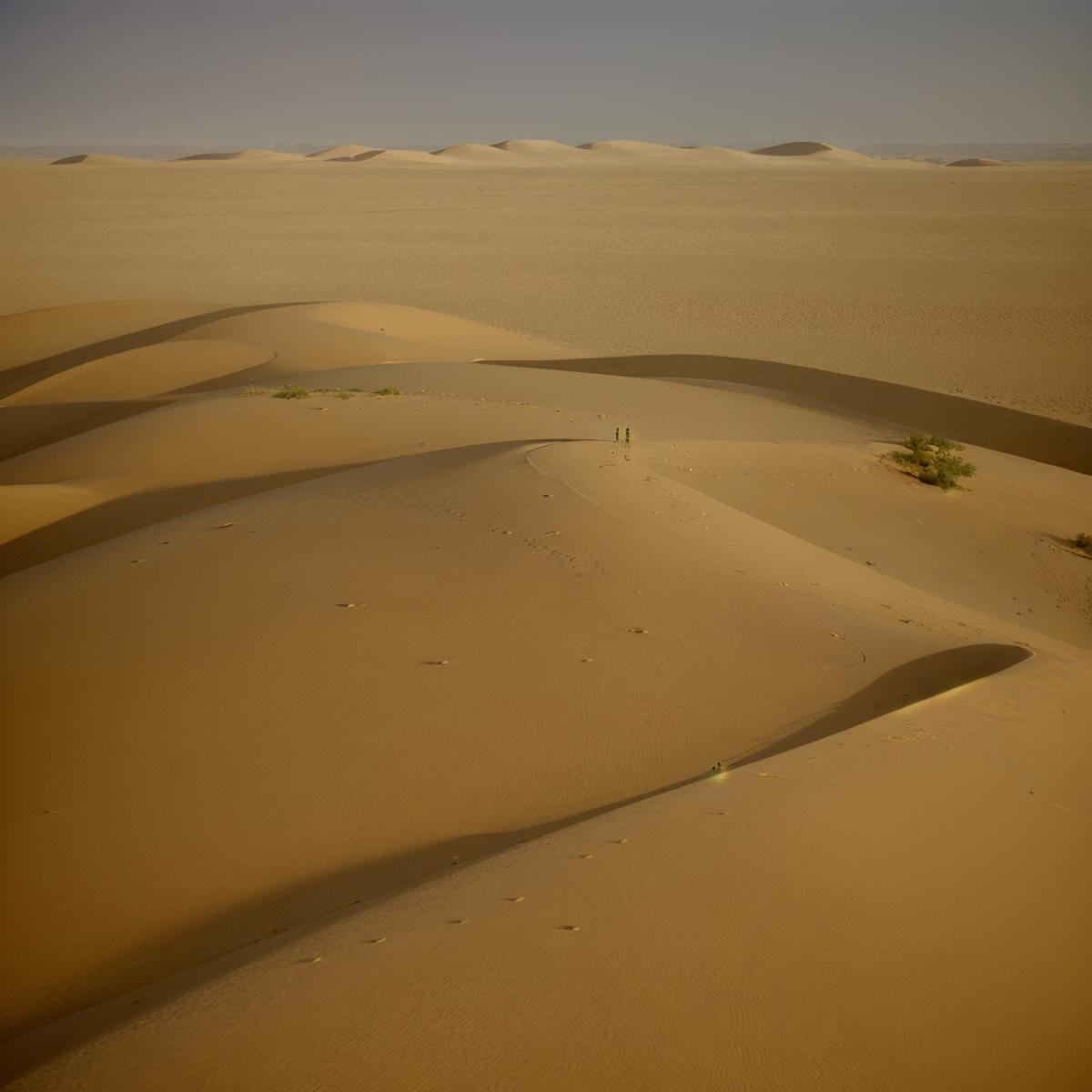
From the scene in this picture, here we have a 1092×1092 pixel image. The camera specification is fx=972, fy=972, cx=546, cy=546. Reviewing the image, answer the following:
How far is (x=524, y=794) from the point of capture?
437 cm

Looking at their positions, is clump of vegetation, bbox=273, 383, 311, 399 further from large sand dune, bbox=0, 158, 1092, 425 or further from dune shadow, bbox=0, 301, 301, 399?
large sand dune, bbox=0, 158, 1092, 425

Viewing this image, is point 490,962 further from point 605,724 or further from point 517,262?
point 517,262

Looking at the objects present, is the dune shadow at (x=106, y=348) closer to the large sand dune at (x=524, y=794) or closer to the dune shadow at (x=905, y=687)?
the large sand dune at (x=524, y=794)

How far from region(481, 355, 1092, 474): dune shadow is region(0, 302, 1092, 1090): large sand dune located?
727 cm

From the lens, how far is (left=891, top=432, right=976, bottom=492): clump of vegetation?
11320 mm

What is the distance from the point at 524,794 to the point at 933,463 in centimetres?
879

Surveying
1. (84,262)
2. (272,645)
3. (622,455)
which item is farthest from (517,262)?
(272,645)

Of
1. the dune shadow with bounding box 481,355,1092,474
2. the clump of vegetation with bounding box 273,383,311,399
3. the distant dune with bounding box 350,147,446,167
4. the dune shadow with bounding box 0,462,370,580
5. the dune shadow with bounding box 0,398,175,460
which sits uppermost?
the distant dune with bounding box 350,147,446,167

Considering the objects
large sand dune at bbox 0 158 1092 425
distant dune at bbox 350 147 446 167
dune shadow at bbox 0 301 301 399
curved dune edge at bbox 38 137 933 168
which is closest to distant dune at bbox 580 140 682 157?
curved dune edge at bbox 38 137 933 168

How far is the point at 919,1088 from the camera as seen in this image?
2.77 metres

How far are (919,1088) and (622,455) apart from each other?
666cm

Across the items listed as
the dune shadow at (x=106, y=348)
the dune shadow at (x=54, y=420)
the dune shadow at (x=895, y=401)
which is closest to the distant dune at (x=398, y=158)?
the dune shadow at (x=106, y=348)

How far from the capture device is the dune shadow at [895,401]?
Answer: 15.7 m

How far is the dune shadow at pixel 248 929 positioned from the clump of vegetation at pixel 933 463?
7.56 m
